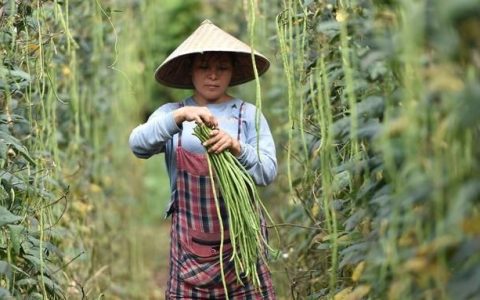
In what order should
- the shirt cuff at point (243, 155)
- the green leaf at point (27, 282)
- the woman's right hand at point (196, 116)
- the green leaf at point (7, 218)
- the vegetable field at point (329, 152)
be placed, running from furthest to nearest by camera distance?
the shirt cuff at point (243, 155) < the woman's right hand at point (196, 116) < the green leaf at point (27, 282) < the green leaf at point (7, 218) < the vegetable field at point (329, 152)

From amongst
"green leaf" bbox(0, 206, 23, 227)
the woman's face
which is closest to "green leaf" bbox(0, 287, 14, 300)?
"green leaf" bbox(0, 206, 23, 227)

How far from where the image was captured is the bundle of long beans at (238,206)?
10.4 feet

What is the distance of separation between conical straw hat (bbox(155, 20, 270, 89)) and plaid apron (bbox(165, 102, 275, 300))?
0.23 meters

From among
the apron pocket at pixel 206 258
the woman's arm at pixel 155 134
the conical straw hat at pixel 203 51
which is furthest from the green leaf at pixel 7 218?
the conical straw hat at pixel 203 51

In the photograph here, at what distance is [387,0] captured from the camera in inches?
87.0

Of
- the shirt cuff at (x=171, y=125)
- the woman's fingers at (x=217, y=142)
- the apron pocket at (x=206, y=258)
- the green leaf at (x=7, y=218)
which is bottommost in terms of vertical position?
the apron pocket at (x=206, y=258)

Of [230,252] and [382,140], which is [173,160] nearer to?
[230,252]

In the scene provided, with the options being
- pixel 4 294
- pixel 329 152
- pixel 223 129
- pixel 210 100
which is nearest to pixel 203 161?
pixel 223 129

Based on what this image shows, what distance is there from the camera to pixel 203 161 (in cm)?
329

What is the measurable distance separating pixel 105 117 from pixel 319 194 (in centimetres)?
298

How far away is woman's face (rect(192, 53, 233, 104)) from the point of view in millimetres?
3398

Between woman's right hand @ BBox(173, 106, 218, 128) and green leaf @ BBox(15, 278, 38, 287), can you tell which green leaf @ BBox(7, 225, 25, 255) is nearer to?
green leaf @ BBox(15, 278, 38, 287)

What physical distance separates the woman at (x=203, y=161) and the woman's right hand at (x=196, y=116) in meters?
0.07

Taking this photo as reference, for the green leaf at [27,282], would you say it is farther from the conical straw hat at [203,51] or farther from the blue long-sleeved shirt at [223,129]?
the conical straw hat at [203,51]
